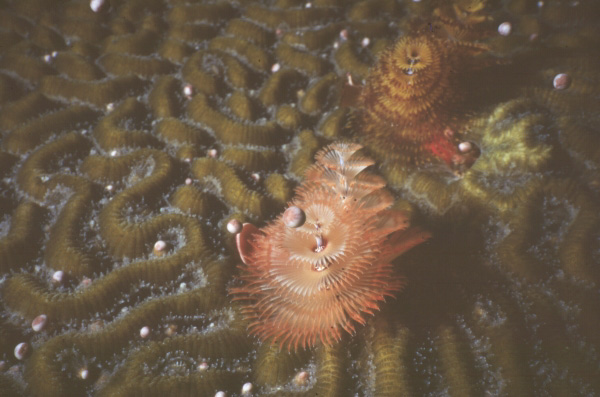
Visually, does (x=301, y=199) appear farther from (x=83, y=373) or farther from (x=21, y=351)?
(x=21, y=351)

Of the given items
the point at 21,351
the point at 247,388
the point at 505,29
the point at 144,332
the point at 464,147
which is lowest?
the point at 247,388

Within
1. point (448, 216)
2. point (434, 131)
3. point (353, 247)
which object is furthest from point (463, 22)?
point (353, 247)

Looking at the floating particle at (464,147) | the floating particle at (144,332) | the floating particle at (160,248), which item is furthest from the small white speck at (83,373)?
the floating particle at (464,147)

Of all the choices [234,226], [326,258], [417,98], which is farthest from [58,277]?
[417,98]

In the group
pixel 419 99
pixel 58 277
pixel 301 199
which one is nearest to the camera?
pixel 301 199

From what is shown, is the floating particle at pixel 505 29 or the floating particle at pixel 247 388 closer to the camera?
the floating particle at pixel 247 388

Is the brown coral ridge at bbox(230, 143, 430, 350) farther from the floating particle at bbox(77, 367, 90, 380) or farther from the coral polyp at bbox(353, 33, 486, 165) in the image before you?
the floating particle at bbox(77, 367, 90, 380)

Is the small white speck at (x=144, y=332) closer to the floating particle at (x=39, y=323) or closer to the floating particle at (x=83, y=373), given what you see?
the floating particle at (x=83, y=373)

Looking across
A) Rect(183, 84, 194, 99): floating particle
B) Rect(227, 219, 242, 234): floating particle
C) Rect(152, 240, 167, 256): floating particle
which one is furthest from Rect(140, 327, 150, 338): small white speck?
Rect(183, 84, 194, 99): floating particle
